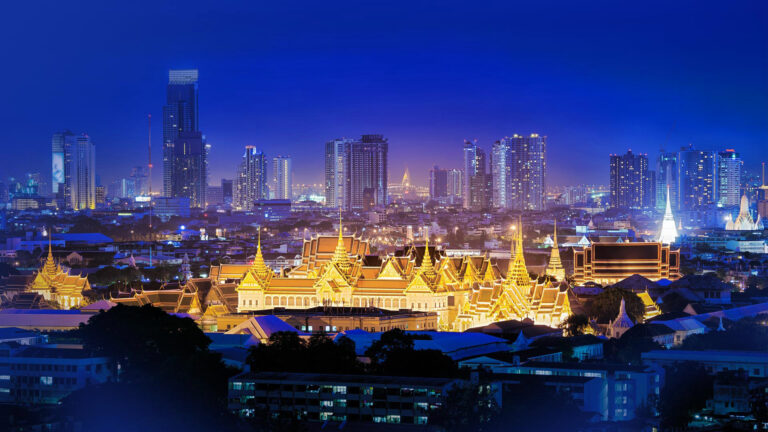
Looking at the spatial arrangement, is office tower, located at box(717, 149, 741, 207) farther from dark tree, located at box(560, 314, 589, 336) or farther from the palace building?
dark tree, located at box(560, 314, 589, 336)

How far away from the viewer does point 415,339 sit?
36.5m

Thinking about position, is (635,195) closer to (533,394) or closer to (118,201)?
(118,201)

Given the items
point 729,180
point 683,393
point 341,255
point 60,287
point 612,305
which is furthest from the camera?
point 729,180

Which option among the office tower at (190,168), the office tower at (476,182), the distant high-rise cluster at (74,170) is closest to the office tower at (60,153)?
the distant high-rise cluster at (74,170)

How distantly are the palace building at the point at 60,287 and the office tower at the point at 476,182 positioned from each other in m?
96.9

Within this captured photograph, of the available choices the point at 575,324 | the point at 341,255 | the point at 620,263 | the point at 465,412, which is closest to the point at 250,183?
the point at 620,263

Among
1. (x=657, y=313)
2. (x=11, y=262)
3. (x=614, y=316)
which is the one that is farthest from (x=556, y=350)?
(x=11, y=262)

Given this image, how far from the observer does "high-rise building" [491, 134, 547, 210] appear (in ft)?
484

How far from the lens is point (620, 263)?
62438 millimetres

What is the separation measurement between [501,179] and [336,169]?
14.7 meters

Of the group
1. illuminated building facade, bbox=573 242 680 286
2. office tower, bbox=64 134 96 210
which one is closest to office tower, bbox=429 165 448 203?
office tower, bbox=64 134 96 210

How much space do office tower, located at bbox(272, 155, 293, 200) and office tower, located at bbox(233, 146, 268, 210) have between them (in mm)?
5559

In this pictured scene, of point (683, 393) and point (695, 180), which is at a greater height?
point (695, 180)

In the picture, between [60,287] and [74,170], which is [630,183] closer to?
[74,170]
